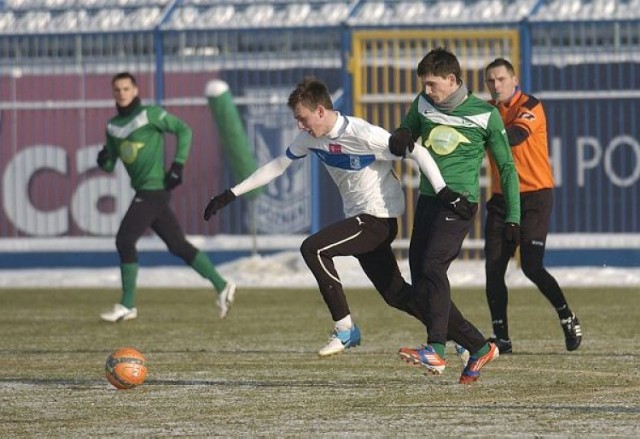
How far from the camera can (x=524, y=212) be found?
1134cm

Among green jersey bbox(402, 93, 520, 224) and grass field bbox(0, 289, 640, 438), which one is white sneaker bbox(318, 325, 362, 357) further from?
green jersey bbox(402, 93, 520, 224)

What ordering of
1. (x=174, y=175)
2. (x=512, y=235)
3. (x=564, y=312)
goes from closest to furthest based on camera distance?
(x=512, y=235)
(x=564, y=312)
(x=174, y=175)

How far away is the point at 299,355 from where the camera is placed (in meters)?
11.5

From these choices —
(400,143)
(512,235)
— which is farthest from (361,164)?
(512,235)

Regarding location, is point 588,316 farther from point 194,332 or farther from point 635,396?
point 635,396

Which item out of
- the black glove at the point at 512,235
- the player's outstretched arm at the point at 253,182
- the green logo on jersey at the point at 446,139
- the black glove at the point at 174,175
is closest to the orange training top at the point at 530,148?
the black glove at the point at 512,235

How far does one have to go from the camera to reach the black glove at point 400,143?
936 cm

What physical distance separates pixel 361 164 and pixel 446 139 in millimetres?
483

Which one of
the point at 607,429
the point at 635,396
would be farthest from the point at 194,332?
the point at 607,429

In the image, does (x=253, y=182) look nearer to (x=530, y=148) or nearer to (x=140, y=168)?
(x=530, y=148)

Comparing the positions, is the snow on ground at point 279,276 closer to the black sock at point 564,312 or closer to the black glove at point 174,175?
the black glove at point 174,175

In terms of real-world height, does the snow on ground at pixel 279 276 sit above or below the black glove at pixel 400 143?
below

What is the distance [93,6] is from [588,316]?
1015cm

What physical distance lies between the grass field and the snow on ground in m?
2.92
